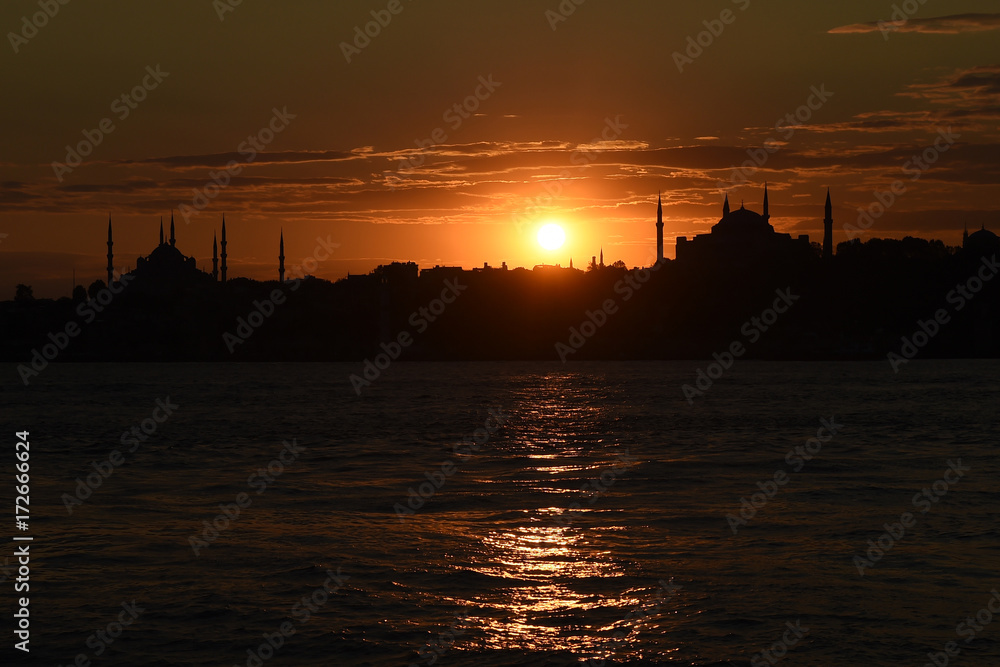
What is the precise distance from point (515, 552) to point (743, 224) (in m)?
152

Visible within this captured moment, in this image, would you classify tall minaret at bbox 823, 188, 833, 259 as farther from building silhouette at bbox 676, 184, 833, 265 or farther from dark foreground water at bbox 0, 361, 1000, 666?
dark foreground water at bbox 0, 361, 1000, 666

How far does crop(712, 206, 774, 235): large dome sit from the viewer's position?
162 metres

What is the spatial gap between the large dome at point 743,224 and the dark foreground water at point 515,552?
127661mm

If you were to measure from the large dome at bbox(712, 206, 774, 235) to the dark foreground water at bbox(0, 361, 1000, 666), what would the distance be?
127661 millimetres

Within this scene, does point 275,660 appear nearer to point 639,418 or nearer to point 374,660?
point 374,660

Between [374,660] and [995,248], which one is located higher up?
[995,248]

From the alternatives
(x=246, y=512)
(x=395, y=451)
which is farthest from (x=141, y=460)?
(x=246, y=512)

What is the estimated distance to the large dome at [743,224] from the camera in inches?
6388

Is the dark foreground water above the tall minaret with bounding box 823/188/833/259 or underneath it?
underneath

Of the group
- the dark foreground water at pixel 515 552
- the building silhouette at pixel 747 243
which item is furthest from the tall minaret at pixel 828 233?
the dark foreground water at pixel 515 552

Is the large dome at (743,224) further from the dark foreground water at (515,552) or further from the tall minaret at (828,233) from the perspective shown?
the dark foreground water at (515,552)

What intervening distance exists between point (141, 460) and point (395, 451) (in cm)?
711

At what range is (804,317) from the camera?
6122 inches

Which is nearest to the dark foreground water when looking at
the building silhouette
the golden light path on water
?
the golden light path on water
